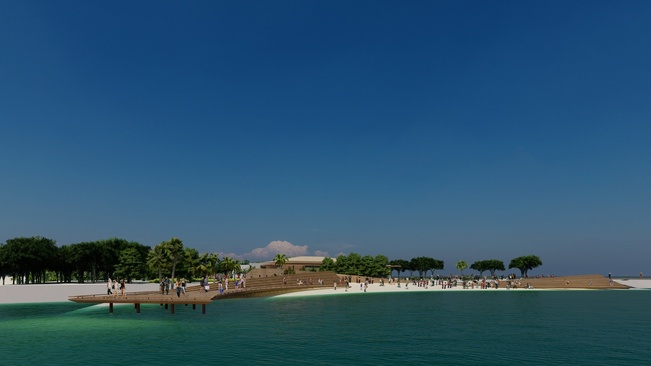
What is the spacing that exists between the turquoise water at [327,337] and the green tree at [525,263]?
11045cm

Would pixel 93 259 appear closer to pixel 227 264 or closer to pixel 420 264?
pixel 227 264

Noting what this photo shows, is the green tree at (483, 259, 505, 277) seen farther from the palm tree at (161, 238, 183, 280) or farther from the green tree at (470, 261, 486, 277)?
the palm tree at (161, 238, 183, 280)

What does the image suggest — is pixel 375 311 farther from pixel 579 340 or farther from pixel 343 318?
pixel 579 340

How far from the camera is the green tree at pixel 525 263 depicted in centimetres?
16162

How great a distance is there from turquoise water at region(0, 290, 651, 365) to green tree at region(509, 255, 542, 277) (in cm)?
11045

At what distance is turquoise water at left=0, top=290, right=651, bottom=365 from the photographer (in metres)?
28.1

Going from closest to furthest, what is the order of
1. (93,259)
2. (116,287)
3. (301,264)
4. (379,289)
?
1. (116,287)
2. (379,289)
3. (93,259)
4. (301,264)

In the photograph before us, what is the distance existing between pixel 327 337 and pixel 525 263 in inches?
5763

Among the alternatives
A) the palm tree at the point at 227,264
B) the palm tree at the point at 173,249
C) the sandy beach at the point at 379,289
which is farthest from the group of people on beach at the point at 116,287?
the palm tree at the point at 227,264

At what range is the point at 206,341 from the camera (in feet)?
112

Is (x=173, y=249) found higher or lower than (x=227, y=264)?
higher

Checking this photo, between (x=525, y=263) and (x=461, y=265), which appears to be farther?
(x=461, y=265)

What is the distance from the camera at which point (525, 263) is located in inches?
6427

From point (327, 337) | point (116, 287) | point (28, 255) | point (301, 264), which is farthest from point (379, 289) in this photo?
point (28, 255)
